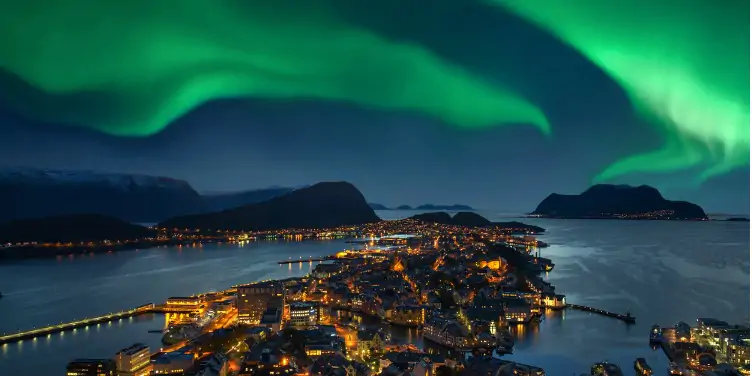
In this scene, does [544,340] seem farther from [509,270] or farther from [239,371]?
[509,270]

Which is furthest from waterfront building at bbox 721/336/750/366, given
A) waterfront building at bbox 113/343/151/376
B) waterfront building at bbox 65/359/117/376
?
waterfront building at bbox 65/359/117/376

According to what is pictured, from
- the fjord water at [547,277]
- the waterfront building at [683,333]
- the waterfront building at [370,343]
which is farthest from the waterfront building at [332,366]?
the waterfront building at [683,333]

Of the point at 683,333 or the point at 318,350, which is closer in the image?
the point at 318,350

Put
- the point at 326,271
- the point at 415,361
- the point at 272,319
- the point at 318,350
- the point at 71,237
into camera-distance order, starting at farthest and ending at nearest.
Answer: the point at 71,237 < the point at 326,271 < the point at 272,319 < the point at 318,350 < the point at 415,361

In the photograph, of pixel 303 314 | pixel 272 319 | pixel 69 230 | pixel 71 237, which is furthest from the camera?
pixel 69 230

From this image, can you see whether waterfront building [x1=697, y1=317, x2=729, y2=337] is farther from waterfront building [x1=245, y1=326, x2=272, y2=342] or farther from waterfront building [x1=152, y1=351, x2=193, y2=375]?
waterfront building [x1=152, y1=351, x2=193, y2=375]

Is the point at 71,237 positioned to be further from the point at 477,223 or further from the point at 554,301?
the point at 477,223

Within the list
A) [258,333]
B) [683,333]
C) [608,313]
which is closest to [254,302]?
[258,333]
